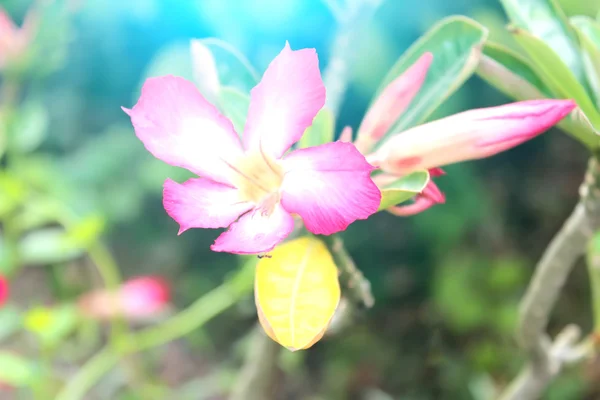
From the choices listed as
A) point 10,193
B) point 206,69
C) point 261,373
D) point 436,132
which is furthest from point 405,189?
point 10,193

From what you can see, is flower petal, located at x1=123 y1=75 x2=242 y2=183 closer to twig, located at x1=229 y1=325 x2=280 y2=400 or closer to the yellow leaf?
the yellow leaf

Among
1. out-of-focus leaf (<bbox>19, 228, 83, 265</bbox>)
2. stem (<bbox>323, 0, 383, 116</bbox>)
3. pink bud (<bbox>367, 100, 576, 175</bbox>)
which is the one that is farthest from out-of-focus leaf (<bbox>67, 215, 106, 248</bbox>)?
pink bud (<bbox>367, 100, 576, 175</bbox>)

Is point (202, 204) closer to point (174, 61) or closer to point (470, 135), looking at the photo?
point (470, 135)

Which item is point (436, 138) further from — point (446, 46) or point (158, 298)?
point (158, 298)

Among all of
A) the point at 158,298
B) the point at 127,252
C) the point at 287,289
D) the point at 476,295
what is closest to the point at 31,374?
the point at 158,298

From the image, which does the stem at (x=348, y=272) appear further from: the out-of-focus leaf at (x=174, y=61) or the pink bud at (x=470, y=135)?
the out-of-focus leaf at (x=174, y=61)

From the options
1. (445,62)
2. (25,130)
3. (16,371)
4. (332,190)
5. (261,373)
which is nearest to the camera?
(332,190)
